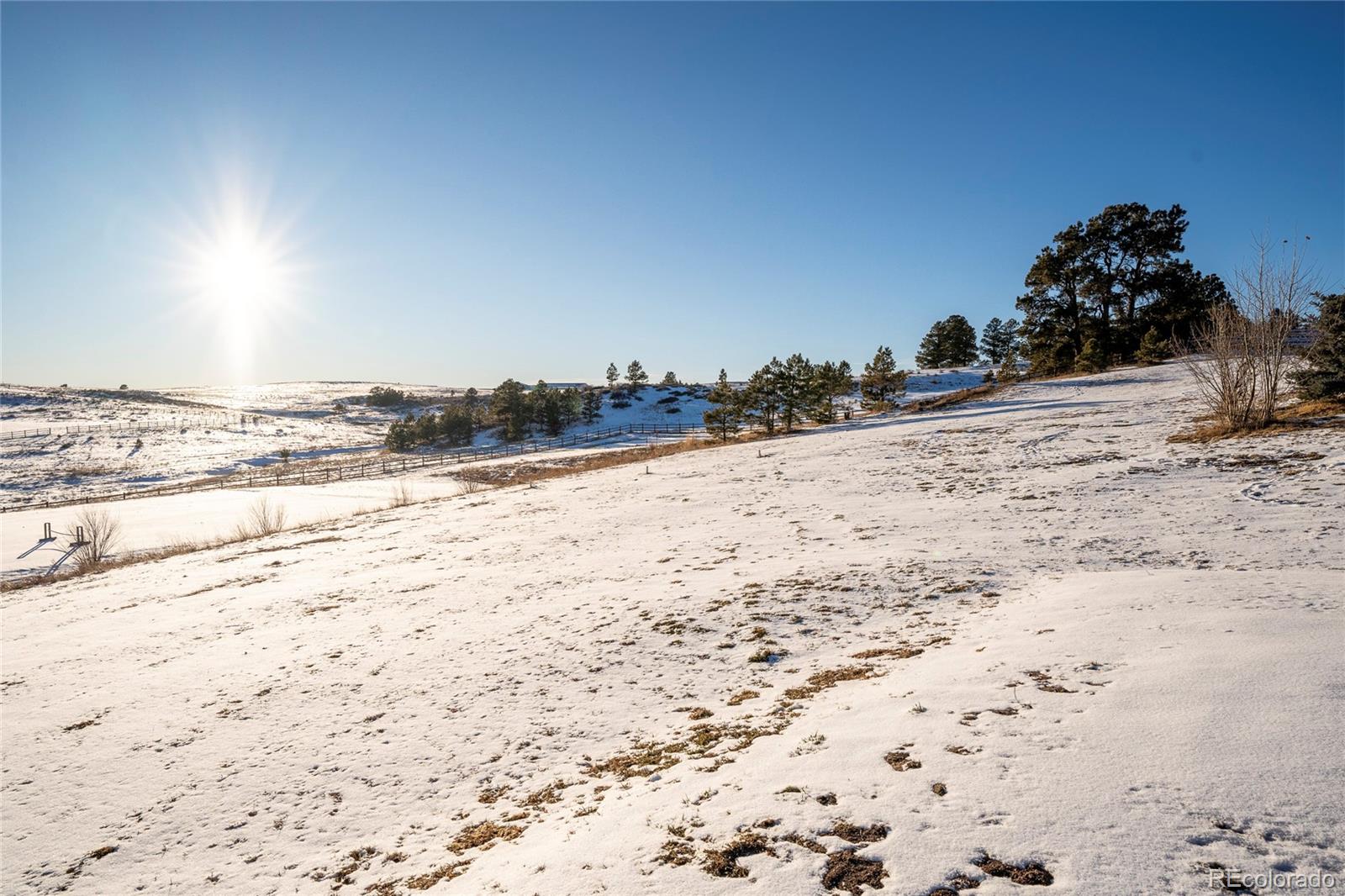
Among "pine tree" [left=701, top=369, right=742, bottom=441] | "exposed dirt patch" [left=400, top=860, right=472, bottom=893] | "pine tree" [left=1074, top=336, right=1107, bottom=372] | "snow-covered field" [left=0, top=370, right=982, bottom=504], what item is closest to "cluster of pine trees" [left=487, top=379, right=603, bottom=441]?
"snow-covered field" [left=0, top=370, right=982, bottom=504]

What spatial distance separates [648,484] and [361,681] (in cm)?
1803

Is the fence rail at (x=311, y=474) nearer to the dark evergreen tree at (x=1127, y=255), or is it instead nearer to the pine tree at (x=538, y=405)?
the pine tree at (x=538, y=405)

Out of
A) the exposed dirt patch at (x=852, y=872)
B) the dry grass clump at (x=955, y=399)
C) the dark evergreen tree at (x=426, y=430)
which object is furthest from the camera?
the dark evergreen tree at (x=426, y=430)

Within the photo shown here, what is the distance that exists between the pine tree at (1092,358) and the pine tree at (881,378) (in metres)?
13.9

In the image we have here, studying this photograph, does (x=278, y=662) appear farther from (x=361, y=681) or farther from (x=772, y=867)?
(x=772, y=867)

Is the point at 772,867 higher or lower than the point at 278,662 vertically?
higher

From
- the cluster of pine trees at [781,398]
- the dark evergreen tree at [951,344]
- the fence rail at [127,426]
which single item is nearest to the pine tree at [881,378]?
the cluster of pine trees at [781,398]

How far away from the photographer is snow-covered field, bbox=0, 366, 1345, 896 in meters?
4.15

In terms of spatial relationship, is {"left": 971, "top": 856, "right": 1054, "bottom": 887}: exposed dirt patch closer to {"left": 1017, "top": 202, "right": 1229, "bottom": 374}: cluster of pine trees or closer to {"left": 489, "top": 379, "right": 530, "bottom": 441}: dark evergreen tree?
{"left": 1017, "top": 202, "right": 1229, "bottom": 374}: cluster of pine trees

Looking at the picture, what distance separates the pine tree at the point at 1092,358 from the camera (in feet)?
154

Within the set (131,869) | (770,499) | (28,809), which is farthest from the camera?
(770,499)

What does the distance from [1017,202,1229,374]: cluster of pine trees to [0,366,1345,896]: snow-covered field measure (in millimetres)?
38084

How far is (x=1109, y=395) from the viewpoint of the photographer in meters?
34.6

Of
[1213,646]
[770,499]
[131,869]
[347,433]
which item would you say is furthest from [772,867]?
[347,433]
